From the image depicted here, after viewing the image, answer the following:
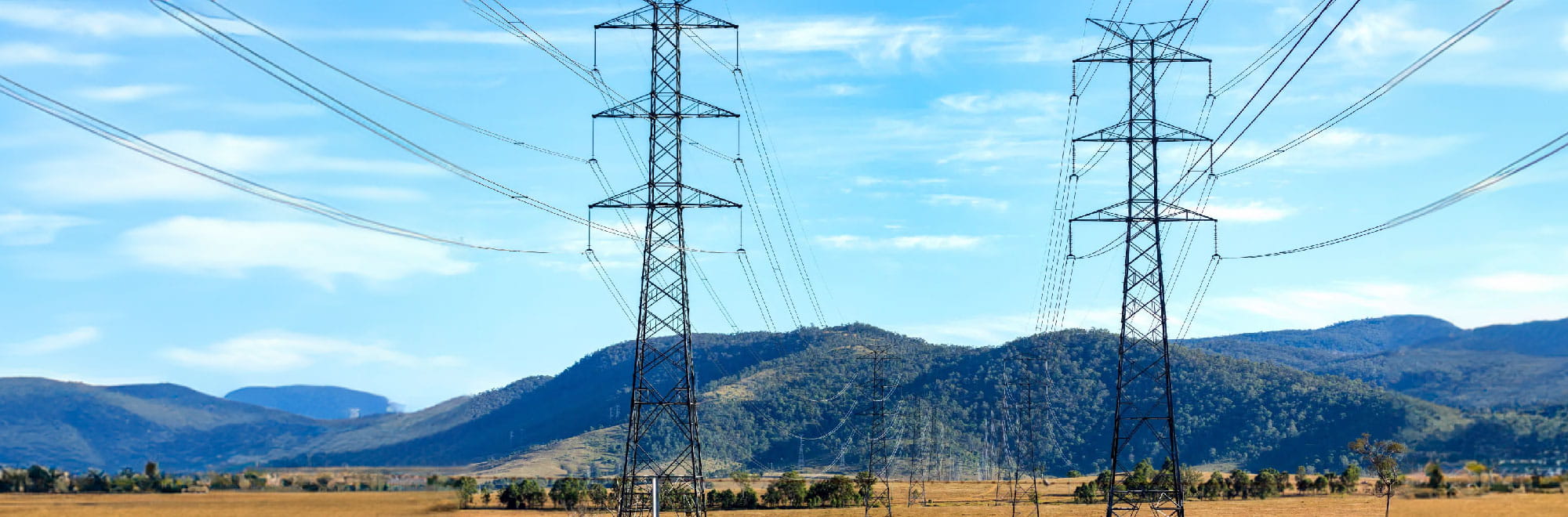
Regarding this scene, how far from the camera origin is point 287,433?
387 feet

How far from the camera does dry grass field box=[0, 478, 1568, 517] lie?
35.8 m

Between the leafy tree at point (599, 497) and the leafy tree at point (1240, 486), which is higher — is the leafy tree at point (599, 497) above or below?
above

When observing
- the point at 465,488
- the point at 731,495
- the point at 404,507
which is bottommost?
the point at 731,495

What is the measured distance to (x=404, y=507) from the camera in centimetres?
3738

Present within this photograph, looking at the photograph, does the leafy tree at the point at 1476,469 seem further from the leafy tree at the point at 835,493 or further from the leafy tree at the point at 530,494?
the leafy tree at the point at 835,493

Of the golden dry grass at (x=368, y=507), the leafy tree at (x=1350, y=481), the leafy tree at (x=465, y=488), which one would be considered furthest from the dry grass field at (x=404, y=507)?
the leafy tree at (x=1350, y=481)

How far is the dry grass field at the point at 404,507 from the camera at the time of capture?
35.8 meters

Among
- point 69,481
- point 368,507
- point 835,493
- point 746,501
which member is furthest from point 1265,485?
point 368,507

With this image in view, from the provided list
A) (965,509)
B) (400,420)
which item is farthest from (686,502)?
(965,509)

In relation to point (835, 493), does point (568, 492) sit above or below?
above

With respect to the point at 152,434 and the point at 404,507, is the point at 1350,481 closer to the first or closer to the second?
the point at 152,434

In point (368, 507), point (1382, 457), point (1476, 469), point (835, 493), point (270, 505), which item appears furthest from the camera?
point (835, 493)

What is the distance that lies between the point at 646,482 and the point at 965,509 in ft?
266

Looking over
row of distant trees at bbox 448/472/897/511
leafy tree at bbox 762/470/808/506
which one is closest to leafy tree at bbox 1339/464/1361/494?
row of distant trees at bbox 448/472/897/511
